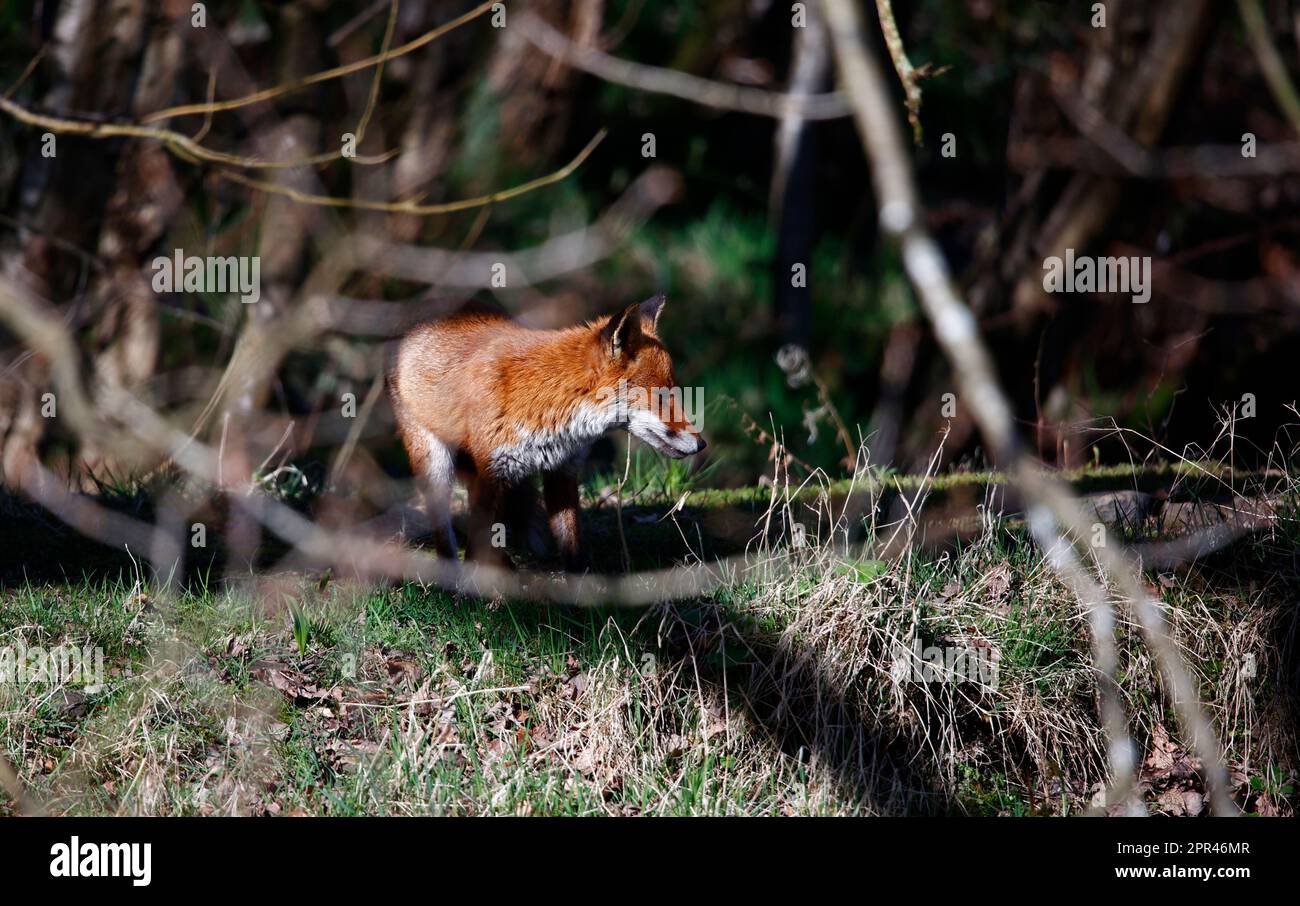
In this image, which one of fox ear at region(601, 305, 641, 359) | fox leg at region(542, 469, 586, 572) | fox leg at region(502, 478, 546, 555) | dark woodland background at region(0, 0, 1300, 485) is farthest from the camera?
dark woodland background at region(0, 0, 1300, 485)

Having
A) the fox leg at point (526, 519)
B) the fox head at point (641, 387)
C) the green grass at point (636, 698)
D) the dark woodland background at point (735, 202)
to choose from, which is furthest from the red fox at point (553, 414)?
the dark woodland background at point (735, 202)

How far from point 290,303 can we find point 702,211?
4.52 m

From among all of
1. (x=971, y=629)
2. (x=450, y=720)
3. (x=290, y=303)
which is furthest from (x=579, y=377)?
(x=290, y=303)

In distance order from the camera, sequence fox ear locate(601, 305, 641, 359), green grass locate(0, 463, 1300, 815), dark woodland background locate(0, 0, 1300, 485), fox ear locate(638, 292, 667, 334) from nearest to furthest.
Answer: green grass locate(0, 463, 1300, 815) → fox ear locate(601, 305, 641, 359) → fox ear locate(638, 292, 667, 334) → dark woodland background locate(0, 0, 1300, 485)

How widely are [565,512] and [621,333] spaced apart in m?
0.86

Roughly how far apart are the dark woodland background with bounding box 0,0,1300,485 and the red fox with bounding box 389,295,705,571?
2.85 meters

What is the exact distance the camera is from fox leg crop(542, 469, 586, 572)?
5.87m

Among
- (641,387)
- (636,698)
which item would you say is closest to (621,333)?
(641,387)

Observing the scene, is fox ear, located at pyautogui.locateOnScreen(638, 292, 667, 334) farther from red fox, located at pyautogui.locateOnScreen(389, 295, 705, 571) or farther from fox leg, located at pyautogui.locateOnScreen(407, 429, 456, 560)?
fox leg, located at pyautogui.locateOnScreen(407, 429, 456, 560)

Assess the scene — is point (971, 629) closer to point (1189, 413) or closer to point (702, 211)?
point (1189, 413)

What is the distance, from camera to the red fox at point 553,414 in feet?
19.1

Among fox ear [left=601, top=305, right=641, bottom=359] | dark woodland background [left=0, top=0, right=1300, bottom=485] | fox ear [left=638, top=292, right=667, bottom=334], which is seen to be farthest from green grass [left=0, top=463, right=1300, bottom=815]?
dark woodland background [left=0, top=0, right=1300, bottom=485]

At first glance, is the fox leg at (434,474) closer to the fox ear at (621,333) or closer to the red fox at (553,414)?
the red fox at (553,414)

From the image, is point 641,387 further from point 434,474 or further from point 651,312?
point 434,474
